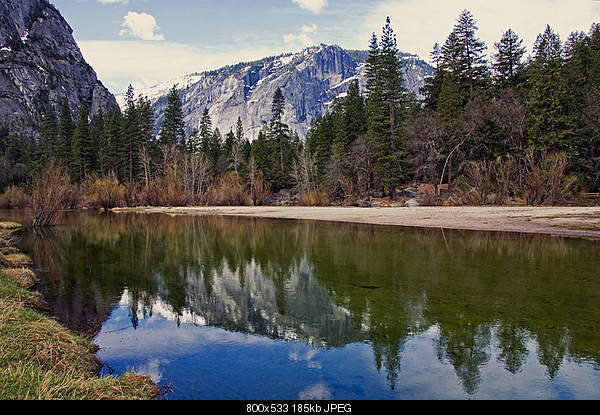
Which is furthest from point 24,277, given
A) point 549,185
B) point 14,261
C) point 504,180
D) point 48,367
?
point 504,180

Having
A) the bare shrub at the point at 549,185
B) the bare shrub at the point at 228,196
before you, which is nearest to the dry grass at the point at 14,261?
the bare shrub at the point at 549,185

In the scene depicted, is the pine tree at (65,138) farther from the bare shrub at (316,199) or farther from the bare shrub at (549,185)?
the bare shrub at (549,185)

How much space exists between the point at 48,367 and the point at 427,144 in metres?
41.4

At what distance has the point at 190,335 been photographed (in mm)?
7594

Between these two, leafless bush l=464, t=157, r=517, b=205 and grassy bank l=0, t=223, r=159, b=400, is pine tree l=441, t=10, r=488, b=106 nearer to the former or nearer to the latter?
leafless bush l=464, t=157, r=517, b=205

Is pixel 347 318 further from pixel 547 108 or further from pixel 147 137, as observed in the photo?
pixel 147 137

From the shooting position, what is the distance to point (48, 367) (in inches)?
194

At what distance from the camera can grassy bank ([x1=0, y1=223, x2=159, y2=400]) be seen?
384 cm

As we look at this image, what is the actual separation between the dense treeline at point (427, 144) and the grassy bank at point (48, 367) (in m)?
28.0

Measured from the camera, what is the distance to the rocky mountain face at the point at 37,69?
128m
